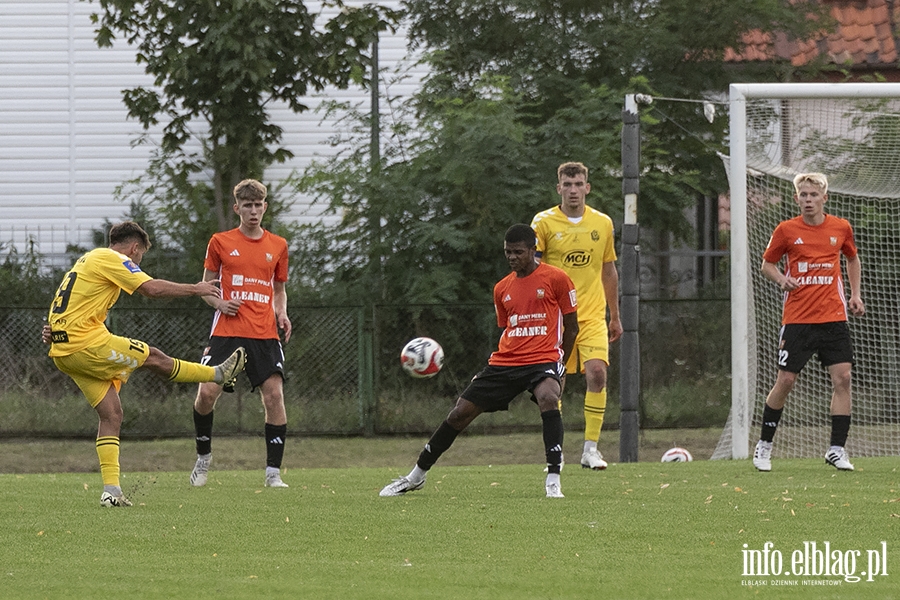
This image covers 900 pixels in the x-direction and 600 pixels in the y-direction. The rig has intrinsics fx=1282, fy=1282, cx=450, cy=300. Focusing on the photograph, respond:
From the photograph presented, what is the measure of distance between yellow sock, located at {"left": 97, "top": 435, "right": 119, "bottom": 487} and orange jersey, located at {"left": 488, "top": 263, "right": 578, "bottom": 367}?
8.02 ft

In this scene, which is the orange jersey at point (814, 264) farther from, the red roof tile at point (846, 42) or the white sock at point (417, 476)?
the red roof tile at point (846, 42)

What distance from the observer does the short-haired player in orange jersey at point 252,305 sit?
9367 mm

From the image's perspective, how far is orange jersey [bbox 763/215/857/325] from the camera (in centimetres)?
1007

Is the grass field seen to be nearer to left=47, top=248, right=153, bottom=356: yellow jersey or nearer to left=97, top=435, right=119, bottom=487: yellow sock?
left=97, top=435, right=119, bottom=487: yellow sock

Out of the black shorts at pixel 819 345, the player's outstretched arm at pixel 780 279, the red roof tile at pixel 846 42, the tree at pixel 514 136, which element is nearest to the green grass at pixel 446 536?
the black shorts at pixel 819 345

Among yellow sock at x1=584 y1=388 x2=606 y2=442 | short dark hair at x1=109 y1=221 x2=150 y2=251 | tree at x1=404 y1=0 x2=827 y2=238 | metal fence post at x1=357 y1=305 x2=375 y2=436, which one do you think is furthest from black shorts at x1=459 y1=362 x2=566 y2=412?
tree at x1=404 y1=0 x2=827 y2=238

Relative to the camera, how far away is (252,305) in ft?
31.0

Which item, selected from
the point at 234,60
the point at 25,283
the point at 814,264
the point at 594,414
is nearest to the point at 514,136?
the point at 234,60

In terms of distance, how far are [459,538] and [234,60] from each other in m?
12.1

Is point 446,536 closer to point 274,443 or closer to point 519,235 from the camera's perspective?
point 519,235

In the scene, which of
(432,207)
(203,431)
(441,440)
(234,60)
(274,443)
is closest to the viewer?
(441,440)

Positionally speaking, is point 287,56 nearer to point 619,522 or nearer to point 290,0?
point 290,0

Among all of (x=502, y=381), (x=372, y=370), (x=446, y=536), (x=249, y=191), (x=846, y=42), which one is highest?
(x=846, y=42)

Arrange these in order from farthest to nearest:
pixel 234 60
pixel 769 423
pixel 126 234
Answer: pixel 234 60 → pixel 769 423 → pixel 126 234
